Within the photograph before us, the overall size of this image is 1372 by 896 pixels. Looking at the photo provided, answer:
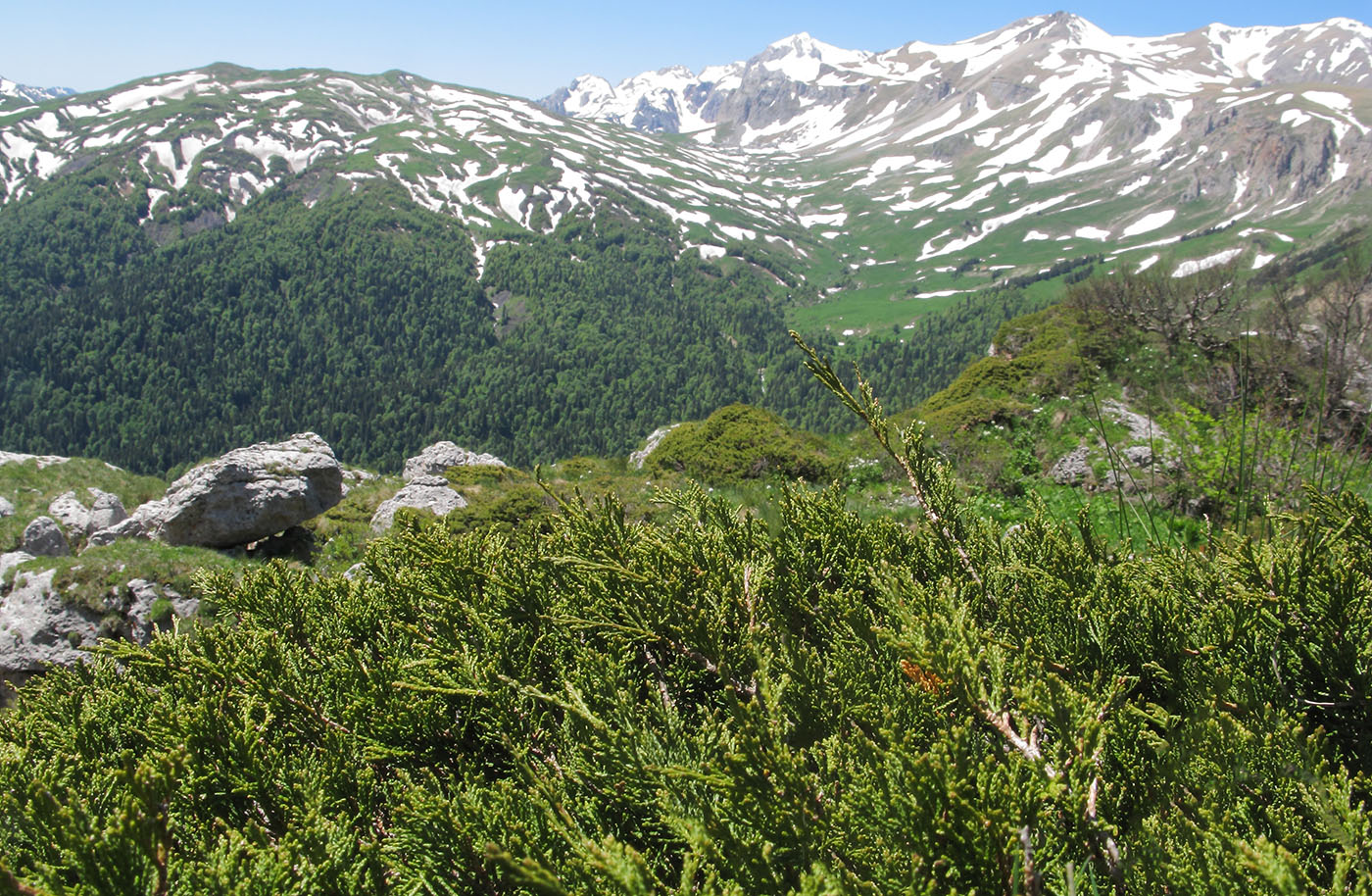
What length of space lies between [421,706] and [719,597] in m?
0.94

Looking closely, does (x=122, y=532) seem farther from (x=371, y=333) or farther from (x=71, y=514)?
(x=371, y=333)

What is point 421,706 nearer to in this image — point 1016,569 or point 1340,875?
point 1016,569

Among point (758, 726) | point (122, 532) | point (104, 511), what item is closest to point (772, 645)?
point (758, 726)

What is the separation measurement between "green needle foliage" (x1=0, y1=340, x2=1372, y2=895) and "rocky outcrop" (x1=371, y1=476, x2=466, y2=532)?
1073 cm

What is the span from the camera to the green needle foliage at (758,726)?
1190mm

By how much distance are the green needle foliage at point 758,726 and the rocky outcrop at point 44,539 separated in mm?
15130

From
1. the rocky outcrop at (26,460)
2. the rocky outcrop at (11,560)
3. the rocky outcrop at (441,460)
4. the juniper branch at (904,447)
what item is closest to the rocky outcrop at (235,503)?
the rocky outcrop at (11,560)

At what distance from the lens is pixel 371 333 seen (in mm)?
141375

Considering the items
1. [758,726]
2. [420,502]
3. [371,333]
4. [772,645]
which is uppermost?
[758,726]

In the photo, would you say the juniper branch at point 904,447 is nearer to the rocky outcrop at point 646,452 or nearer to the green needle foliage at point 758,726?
the green needle foliage at point 758,726

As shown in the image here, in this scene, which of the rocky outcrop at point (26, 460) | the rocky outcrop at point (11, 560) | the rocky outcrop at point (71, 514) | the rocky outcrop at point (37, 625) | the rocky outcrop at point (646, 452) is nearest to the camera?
the rocky outcrop at point (37, 625)

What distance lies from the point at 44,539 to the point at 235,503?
4.30m

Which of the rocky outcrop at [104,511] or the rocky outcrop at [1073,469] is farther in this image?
the rocky outcrop at [104,511]

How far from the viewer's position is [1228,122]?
495ft
